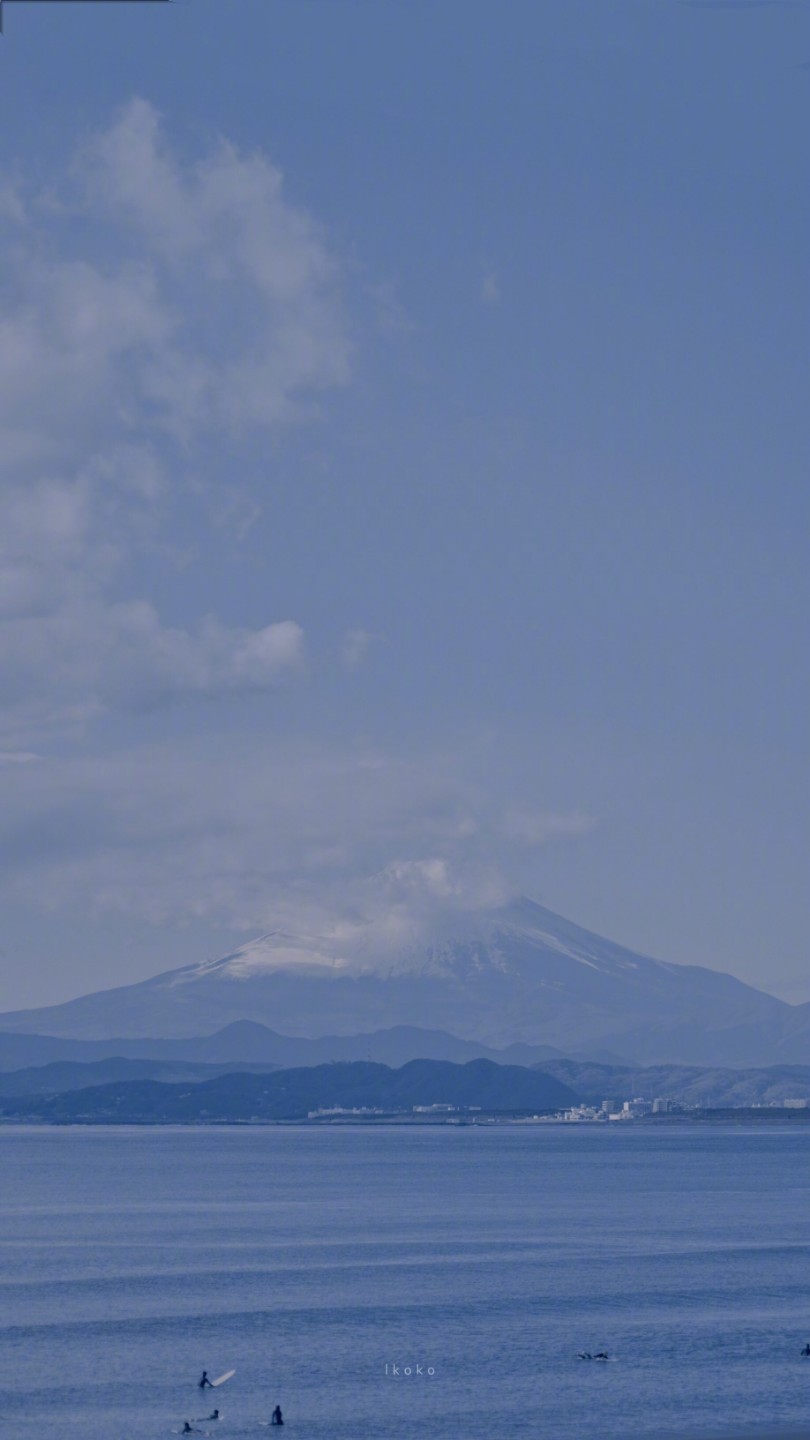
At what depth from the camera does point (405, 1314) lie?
2389 inches

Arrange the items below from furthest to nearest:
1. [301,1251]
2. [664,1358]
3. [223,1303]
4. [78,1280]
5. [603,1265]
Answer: [301,1251] < [603,1265] < [78,1280] < [223,1303] < [664,1358]

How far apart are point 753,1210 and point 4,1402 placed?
7112 centimetres

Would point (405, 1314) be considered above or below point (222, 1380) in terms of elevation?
above

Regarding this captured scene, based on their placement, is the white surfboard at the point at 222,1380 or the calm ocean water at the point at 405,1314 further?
the white surfboard at the point at 222,1380

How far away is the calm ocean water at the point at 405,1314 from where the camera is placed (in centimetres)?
4478

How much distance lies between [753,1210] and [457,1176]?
145 feet


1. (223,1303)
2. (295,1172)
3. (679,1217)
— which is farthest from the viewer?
(295,1172)

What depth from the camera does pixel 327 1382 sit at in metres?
48.8

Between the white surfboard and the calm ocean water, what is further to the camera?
the white surfboard

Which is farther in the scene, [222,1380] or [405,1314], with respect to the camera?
[405,1314]

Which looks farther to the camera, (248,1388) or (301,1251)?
(301,1251)

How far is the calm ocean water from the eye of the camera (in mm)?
44781

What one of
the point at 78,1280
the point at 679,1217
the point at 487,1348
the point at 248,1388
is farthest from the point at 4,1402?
the point at 679,1217

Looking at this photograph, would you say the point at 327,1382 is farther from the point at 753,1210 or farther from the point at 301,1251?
the point at 753,1210
